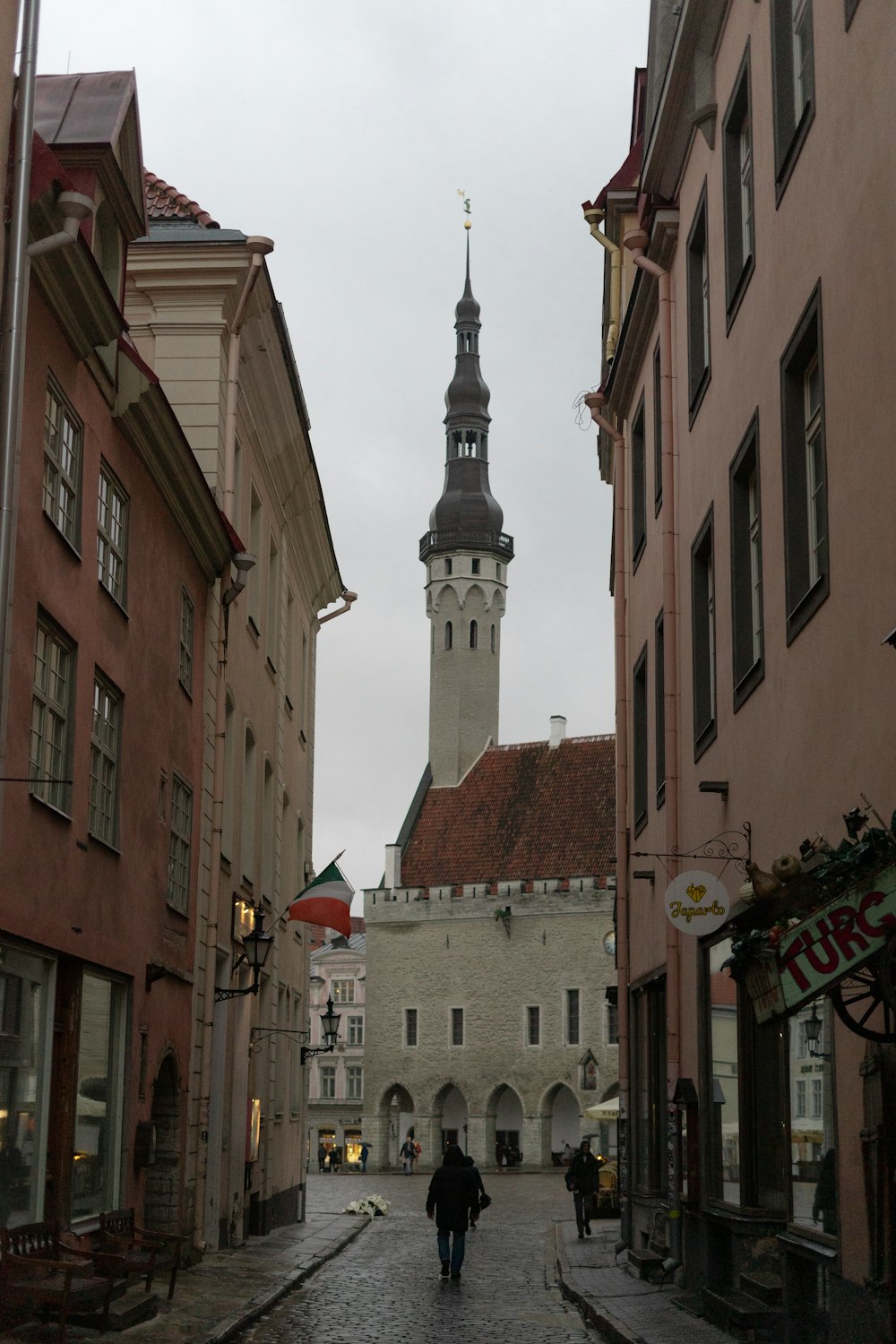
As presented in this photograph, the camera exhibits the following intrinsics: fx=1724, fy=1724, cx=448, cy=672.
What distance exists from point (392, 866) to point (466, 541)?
23.2 meters

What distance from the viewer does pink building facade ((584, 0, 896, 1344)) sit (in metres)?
8.67

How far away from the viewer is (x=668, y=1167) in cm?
1617

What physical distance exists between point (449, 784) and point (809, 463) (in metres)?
65.9

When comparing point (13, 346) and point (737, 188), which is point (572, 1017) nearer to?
point (737, 188)

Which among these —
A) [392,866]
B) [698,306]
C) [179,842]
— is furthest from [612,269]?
[392,866]

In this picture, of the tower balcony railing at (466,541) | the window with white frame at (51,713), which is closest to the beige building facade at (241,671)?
the window with white frame at (51,713)

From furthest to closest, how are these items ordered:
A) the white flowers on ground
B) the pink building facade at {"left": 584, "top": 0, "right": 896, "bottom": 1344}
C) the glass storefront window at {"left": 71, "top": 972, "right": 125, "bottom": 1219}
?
the white flowers on ground → the glass storefront window at {"left": 71, "top": 972, "right": 125, "bottom": 1219} → the pink building facade at {"left": 584, "top": 0, "right": 896, "bottom": 1344}

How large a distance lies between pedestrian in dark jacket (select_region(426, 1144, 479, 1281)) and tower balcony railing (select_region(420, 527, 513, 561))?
223 ft

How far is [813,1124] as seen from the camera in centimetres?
1021

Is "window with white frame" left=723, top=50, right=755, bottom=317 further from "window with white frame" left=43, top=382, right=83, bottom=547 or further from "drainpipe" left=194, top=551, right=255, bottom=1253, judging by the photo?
"drainpipe" left=194, top=551, right=255, bottom=1253

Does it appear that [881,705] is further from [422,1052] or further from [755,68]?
[422,1052]

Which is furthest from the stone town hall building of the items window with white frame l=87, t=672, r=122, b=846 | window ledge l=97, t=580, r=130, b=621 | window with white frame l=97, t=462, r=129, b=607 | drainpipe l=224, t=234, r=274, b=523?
window ledge l=97, t=580, r=130, b=621

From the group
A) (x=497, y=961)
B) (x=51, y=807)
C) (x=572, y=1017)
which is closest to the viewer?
(x=51, y=807)

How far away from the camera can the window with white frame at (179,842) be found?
1706 cm
